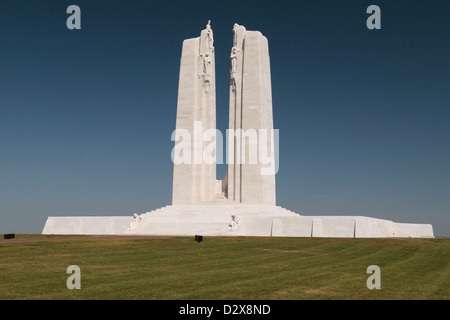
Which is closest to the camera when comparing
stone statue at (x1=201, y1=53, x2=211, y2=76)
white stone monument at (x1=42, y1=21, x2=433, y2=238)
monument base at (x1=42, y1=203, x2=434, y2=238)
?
monument base at (x1=42, y1=203, x2=434, y2=238)

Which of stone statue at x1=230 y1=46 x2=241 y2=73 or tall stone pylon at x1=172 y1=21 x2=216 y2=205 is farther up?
stone statue at x1=230 y1=46 x2=241 y2=73

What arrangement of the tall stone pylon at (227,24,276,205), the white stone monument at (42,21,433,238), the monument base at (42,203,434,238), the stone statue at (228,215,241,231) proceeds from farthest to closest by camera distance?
the tall stone pylon at (227,24,276,205)
the white stone monument at (42,21,433,238)
the stone statue at (228,215,241,231)
the monument base at (42,203,434,238)

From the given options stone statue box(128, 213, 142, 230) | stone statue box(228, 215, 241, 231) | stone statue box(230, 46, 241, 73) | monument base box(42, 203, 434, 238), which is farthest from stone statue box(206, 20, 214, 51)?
stone statue box(228, 215, 241, 231)

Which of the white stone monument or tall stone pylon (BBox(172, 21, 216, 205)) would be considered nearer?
the white stone monument

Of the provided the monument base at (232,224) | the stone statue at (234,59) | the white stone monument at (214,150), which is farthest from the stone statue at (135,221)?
the stone statue at (234,59)

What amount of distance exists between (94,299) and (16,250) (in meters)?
12.1

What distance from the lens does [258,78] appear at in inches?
1913

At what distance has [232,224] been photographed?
122 ft

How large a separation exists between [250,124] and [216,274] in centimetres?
3632

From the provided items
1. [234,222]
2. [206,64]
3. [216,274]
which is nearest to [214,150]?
[206,64]

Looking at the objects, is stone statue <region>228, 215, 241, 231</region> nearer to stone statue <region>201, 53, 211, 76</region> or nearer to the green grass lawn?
the green grass lawn

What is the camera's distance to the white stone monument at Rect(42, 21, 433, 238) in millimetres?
42844
